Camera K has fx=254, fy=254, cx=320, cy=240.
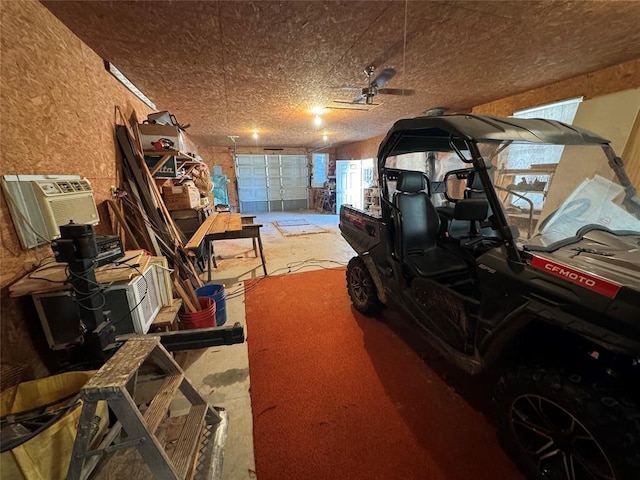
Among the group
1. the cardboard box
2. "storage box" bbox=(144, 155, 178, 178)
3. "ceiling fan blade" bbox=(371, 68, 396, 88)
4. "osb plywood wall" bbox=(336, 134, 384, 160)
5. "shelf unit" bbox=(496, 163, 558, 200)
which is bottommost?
"shelf unit" bbox=(496, 163, 558, 200)

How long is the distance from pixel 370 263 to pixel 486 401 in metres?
1.29

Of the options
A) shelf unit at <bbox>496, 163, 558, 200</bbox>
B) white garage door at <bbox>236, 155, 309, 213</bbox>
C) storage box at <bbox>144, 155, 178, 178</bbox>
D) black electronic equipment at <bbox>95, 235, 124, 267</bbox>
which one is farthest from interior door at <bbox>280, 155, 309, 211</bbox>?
shelf unit at <bbox>496, 163, 558, 200</bbox>

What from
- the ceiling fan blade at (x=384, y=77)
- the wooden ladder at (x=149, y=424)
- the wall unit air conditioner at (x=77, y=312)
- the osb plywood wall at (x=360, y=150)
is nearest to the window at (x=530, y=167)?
the ceiling fan blade at (x=384, y=77)

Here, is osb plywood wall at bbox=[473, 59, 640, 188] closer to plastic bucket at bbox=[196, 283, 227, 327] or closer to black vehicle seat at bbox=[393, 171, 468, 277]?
black vehicle seat at bbox=[393, 171, 468, 277]

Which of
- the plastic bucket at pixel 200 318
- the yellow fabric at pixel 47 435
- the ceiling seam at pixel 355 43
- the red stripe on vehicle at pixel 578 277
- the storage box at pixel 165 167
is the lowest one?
the plastic bucket at pixel 200 318

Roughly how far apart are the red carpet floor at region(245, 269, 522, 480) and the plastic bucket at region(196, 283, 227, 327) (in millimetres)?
314

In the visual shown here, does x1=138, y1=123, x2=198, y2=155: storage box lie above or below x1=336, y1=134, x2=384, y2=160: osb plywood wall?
below

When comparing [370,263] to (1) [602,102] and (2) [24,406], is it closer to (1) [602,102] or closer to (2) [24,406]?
(2) [24,406]

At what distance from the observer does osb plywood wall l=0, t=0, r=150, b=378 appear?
52.7 inches

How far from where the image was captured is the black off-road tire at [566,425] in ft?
3.04

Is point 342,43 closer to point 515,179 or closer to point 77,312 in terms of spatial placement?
point 515,179

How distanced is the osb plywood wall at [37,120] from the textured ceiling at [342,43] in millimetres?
240

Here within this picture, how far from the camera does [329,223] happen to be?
25.5ft

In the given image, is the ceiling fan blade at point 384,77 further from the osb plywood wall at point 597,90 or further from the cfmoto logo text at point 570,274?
the cfmoto logo text at point 570,274
